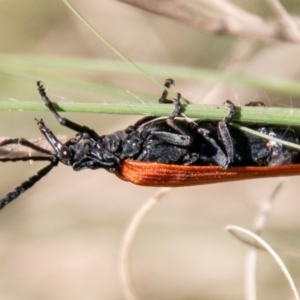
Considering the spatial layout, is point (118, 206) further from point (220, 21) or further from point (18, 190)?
point (220, 21)

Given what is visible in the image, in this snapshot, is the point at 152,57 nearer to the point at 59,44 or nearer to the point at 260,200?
the point at 59,44

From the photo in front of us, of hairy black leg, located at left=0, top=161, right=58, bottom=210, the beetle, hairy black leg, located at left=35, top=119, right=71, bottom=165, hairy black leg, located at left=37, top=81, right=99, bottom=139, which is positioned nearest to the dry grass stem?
the beetle

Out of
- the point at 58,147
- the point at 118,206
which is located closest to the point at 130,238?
the point at 58,147

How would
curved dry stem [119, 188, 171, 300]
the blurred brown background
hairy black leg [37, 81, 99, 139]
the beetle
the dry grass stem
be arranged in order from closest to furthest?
hairy black leg [37, 81, 99, 139]
the dry grass stem
the beetle
curved dry stem [119, 188, 171, 300]
the blurred brown background

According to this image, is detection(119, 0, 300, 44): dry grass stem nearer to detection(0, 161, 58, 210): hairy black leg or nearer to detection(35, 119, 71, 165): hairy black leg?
detection(35, 119, 71, 165): hairy black leg

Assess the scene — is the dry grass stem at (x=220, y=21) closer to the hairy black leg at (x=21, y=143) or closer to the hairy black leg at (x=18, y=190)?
the hairy black leg at (x=21, y=143)
